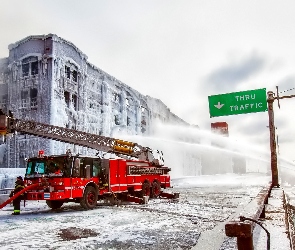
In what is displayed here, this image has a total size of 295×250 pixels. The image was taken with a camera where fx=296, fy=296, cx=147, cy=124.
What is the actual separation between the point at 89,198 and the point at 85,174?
98cm

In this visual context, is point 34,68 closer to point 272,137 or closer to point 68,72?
point 68,72

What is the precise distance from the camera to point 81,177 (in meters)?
11.3

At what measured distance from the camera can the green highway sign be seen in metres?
13.5

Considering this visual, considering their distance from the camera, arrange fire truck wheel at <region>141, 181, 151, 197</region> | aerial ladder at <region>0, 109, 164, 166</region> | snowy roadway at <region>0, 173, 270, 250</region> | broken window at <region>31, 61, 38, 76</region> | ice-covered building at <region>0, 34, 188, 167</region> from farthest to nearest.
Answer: broken window at <region>31, 61, 38, 76</region> → ice-covered building at <region>0, 34, 188, 167</region> → fire truck wheel at <region>141, 181, 151, 197</region> → aerial ladder at <region>0, 109, 164, 166</region> → snowy roadway at <region>0, 173, 270, 250</region>

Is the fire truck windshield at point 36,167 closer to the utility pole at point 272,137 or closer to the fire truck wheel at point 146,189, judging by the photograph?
the fire truck wheel at point 146,189

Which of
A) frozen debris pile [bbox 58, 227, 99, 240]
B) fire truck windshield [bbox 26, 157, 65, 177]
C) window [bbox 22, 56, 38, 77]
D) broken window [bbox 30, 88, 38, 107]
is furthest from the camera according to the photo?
window [bbox 22, 56, 38, 77]

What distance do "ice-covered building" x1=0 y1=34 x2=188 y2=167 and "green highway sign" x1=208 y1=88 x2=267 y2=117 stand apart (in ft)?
61.9

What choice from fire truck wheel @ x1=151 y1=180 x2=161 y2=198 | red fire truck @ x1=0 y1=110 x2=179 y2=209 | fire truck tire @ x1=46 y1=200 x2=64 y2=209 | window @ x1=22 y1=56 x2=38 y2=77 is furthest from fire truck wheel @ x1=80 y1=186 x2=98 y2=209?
window @ x1=22 y1=56 x2=38 y2=77

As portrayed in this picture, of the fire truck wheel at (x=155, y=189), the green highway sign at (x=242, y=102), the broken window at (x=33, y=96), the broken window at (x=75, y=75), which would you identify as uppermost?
the broken window at (x=75, y=75)

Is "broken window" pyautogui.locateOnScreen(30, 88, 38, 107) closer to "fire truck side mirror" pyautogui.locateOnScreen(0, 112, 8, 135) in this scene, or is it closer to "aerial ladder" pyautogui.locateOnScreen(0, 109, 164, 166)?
"aerial ladder" pyautogui.locateOnScreen(0, 109, 164, 166)

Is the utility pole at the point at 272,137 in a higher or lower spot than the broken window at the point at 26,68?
lower

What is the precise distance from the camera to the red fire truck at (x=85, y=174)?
10.7 metres

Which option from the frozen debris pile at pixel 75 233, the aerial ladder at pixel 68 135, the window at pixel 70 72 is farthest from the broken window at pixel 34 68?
the frozen debris pile at pixel 75 233

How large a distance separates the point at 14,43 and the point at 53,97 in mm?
7186
